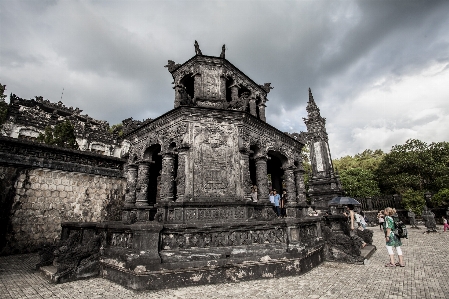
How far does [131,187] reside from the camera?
11.0 meters

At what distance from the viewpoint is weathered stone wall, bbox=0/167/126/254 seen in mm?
10312

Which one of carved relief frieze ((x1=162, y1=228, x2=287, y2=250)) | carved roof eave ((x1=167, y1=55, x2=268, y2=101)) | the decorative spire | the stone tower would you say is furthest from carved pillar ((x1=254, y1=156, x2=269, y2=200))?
the decorative spire

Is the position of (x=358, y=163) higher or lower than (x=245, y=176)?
higher

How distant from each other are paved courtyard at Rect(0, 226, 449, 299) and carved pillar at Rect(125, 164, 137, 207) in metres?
4.23

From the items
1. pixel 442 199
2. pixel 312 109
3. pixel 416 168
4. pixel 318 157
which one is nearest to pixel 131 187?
pixel 318 157

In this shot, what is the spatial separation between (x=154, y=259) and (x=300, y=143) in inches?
380

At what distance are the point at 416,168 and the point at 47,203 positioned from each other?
36836 mm

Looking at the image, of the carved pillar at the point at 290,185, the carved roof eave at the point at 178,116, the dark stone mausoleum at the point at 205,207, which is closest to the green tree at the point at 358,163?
the dark stone mausoleum at the point at 205,207

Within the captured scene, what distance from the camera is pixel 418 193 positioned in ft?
78.3

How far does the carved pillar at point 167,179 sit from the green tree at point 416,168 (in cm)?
3036

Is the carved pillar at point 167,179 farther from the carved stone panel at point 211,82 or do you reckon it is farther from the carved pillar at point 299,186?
the carved pillar at point 299,186

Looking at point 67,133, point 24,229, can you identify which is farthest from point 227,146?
point 67,133

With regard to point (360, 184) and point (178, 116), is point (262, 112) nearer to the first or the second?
point (178, 116)

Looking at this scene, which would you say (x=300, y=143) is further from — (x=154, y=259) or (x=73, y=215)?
(x=73, y=215)
